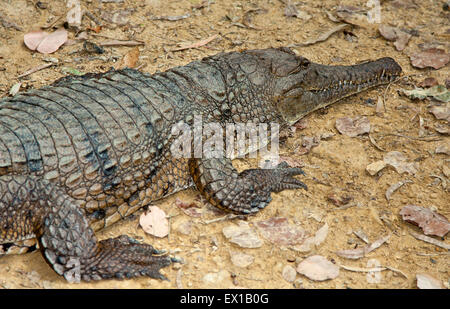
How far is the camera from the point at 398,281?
11.4 ft

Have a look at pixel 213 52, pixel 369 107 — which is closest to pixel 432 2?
pixel 369 107

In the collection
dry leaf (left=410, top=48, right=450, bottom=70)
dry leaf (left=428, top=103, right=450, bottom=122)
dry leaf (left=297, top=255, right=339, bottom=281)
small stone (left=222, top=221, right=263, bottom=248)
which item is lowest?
dry leaf (left=297, top=255, right=339, bottom=281)

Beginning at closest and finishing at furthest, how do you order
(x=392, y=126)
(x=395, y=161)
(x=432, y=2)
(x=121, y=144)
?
1. (x=121, y=144)
2. (x=395, y=161)
3. (x=392, y=126)
4. (x=432, y=2)

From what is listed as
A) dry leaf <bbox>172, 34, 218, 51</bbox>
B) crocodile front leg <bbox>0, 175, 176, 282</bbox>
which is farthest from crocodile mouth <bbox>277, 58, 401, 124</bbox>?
crocodile front leg <bbox>0, 175, 176, 282</bbox>

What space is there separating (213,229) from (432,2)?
4.57 metres

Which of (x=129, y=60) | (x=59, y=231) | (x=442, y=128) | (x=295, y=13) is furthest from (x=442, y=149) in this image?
(x=59, y=231)

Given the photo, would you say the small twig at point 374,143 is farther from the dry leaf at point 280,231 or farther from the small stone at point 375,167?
the dry leaf at point 280,231

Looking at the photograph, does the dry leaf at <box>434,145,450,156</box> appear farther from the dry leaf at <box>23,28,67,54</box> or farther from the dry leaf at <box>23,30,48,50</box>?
the dry leaf at <box>23,30,48,50</box>

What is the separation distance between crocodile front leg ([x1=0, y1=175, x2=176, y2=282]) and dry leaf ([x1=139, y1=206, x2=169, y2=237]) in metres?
0.29

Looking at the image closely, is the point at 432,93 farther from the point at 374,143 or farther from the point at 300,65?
the point at 300,65

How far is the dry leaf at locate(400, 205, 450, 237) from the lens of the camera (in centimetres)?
381

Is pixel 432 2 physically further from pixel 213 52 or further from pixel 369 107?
pixel 213 52

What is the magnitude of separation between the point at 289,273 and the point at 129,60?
294 cm

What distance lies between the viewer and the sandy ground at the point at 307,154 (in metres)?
3.50
